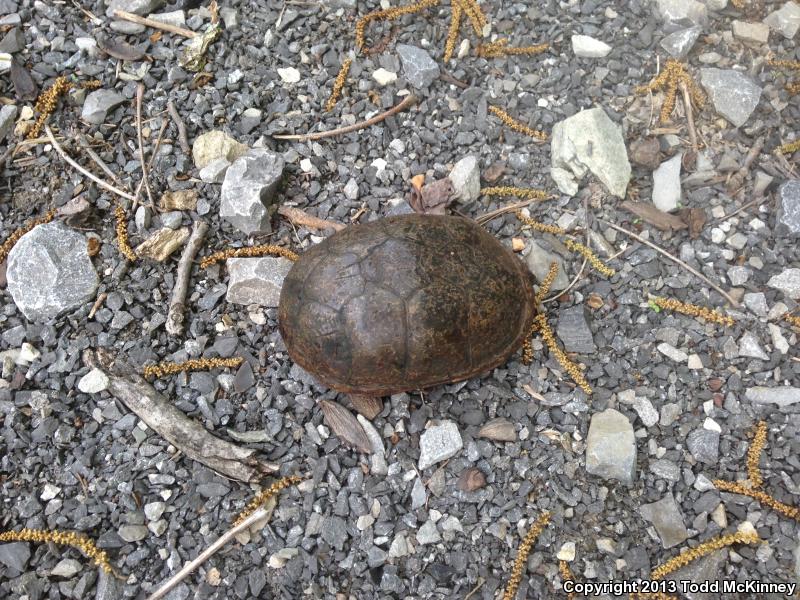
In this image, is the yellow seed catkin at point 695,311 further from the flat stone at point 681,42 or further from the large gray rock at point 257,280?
the large gray rock at point 257,280

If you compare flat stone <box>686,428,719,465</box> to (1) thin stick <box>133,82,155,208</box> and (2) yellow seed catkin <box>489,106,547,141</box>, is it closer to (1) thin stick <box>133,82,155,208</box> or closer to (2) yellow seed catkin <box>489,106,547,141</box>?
(2) yellow seed catkin <box>489,106,547,141</box>

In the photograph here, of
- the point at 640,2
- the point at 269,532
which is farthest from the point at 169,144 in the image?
the point at 640,2

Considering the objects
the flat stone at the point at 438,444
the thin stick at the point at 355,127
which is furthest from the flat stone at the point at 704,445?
the thin stick at the point at 355,127

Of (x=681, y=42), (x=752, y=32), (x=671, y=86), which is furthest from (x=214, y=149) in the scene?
(x=752, y=32)

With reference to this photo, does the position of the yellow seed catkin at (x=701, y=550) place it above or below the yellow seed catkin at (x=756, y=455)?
below

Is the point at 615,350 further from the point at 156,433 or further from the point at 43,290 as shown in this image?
the point at 43,290
